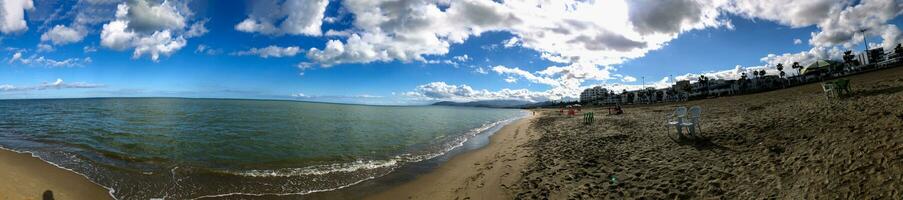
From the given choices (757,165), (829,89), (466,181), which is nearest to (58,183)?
(466,181)

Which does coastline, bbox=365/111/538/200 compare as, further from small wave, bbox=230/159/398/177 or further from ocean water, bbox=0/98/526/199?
small wave, bbox=230/159/398/177

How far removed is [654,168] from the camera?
9.28 meters

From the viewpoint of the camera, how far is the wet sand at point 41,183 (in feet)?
29.8

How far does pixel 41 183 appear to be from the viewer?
33.2 feet

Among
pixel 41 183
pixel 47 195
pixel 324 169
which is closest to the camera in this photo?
pixel 47 195

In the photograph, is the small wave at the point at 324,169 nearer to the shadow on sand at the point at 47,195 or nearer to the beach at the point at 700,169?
the beach at the point at 700,169

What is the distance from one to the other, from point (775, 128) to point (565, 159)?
A: 20.2 feet

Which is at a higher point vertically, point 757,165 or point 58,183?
point 757,165

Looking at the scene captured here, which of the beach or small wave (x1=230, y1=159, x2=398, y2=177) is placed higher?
the beach

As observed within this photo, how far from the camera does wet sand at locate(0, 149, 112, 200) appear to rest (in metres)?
9.09

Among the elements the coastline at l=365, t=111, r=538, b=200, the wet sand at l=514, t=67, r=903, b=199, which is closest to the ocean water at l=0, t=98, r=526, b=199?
the coastline at l=365, t=111, r=538, b=200

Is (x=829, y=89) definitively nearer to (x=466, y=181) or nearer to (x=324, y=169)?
(x=466, y=181)

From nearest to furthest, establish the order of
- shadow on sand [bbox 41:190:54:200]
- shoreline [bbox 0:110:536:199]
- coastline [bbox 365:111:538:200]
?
shadow on sand [bbox 41:190:54:200] < shoreline [bbox 0:110:536:199] < coastline [bbox 365:111:538:200]

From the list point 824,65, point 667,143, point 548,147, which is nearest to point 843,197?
point 667,143
